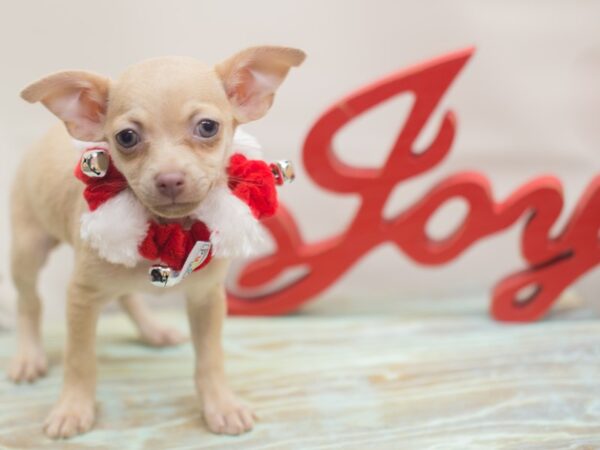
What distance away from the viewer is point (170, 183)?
1193 mm

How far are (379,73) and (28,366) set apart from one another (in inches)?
46.4

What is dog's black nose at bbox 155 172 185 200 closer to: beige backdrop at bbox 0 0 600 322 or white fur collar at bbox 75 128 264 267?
white fur collar at bbox 75 128 264 267

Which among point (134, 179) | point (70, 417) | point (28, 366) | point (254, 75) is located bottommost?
point (28, 366)

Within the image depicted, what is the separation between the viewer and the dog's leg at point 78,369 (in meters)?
1.45

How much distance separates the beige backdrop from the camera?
1.99 meters

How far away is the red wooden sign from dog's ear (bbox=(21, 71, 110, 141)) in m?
0.65

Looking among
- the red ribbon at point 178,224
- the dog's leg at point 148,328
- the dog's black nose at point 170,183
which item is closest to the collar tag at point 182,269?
the red ribbon at point 178,224

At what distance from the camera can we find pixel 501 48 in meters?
2.15

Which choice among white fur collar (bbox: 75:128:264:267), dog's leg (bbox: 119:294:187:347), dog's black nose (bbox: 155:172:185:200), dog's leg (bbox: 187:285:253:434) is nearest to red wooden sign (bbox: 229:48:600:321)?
dog's leg (bbox: 119:294:187:347)

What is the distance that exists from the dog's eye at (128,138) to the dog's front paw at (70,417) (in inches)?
21.9

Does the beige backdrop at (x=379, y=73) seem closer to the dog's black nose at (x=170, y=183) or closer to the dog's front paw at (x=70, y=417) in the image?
the dog's front paw at (x=70, y=417)

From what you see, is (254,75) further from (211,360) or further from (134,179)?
(211,360)

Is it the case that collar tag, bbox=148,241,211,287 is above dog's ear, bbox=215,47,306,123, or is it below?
below

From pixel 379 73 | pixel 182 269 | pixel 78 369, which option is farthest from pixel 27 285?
pixel 379 73
